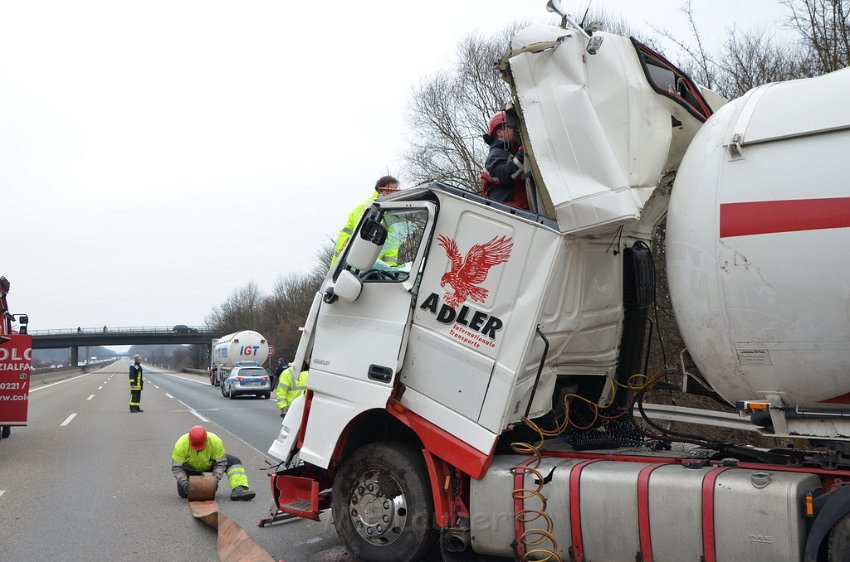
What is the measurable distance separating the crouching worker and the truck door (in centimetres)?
340

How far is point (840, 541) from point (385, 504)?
2.85m

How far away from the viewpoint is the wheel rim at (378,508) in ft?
17.7

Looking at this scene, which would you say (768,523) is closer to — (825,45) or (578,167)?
(578,167)

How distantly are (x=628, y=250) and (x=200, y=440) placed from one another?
5.33 metres

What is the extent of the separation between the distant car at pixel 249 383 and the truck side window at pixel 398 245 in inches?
995

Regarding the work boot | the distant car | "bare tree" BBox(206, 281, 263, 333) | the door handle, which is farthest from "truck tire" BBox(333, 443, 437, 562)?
"bare tree" BBox(206, 281, 263, 333)

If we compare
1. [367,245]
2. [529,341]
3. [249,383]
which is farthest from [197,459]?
[249,383]

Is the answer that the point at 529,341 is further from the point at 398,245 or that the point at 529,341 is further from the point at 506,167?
the point at 398,245

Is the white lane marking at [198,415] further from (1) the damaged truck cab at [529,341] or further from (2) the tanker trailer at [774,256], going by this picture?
(2) the tanker trailer at [774,256]

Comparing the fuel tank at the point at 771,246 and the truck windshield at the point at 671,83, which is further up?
the truck windshield at the point at 671,83

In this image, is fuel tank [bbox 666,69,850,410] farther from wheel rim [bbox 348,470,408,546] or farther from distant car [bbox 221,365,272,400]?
distant car [bbox 221,365,272,400]

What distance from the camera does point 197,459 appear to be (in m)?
8.75

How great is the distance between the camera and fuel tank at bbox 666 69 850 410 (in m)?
3.96

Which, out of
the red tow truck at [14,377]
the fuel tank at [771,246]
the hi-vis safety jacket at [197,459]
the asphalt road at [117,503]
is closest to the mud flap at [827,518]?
the fuel tank at [771,246]
